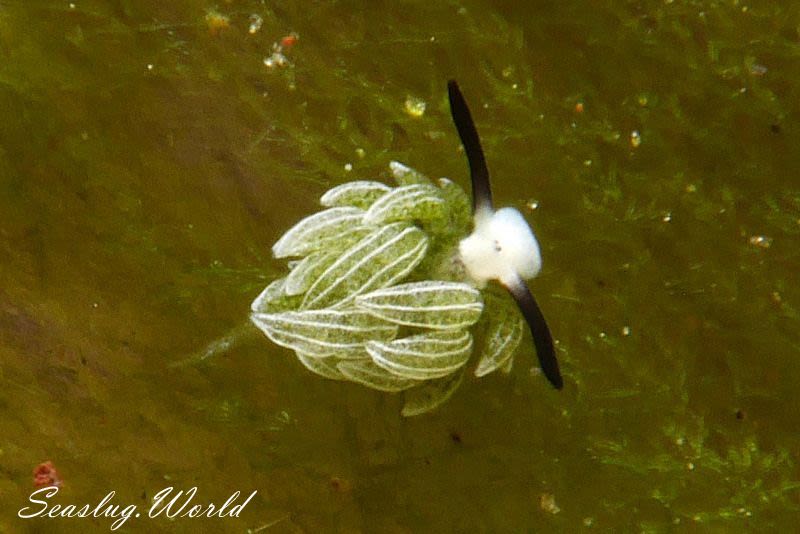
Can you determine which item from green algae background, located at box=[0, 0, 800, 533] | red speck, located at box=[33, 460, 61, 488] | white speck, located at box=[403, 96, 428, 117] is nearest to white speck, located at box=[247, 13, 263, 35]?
green algae background, located at box=[0, 0, 800, 533]

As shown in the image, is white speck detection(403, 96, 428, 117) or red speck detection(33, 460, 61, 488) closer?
red speck detection(33, 460, 61, 488)

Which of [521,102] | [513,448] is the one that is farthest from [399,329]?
[521,102]

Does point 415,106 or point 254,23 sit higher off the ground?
point 254,23

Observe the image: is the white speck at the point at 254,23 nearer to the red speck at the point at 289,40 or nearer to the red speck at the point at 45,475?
the red speck at the point at 289,40

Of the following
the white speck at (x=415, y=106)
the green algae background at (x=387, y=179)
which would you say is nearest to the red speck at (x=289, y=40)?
the green algae background at (x=387, y=179)

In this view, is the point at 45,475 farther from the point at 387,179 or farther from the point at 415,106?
the point at 415,106

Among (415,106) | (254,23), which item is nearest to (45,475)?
(254,23)

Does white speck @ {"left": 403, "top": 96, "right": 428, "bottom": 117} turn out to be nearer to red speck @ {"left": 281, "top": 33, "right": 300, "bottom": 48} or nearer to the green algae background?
the green algae background
